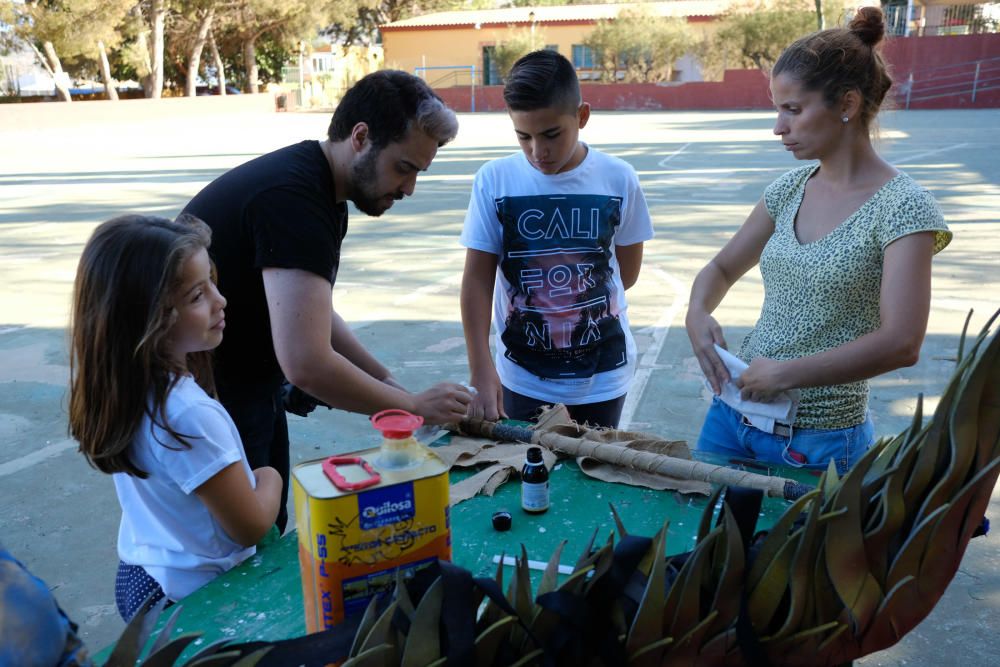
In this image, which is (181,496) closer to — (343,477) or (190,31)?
(343,477)

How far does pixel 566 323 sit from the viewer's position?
2.61 metres

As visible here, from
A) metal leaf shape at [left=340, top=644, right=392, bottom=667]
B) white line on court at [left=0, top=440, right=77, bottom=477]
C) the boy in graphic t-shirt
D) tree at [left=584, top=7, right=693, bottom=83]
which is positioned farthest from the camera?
tree at [left=584, top=7, right=693, bottom=83]

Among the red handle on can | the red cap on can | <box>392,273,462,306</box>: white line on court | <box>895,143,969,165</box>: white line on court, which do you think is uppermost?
the red cap on can

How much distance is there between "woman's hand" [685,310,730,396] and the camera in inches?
82.7

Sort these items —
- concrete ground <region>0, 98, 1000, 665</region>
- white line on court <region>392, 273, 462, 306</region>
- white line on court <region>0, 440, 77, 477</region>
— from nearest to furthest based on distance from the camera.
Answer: concrete ground <region>0, 98, 1000, 665</region> < white line on court <region>0, 440, 77, 477</region> < white line on court <region>392, 273, 462, 306</region>

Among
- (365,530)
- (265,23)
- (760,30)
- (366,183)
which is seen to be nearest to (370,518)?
(365,530)

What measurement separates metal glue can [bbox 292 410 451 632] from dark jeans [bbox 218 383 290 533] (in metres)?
1.10

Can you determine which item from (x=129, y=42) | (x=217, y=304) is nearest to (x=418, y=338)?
(x=217, y=304)

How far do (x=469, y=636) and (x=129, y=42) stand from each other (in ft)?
126

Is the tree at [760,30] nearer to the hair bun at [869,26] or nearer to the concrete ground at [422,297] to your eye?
the concrete ground at [422,297]

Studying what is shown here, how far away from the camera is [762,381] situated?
78.2 inches

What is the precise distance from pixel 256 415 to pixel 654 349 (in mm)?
3697

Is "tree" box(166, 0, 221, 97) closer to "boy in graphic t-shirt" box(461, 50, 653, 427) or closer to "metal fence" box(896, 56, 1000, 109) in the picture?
"metal fence" box(896, 56, 1000, 109)

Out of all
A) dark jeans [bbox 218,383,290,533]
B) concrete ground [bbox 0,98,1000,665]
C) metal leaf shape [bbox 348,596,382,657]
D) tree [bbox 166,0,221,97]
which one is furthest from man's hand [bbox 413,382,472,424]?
tree [bbox 166,0,221,97]
